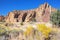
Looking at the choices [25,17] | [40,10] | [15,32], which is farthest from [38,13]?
[15,32]

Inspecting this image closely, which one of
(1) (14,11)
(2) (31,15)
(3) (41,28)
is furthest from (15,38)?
(1) (14,11)

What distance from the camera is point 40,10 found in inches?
3967

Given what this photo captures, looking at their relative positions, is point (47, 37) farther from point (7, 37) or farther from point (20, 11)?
point (20, 11)

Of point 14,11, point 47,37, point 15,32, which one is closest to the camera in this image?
point 47,37

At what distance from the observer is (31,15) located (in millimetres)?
106562

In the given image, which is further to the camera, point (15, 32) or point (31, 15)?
point (31, 15)

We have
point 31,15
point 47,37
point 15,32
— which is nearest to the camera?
point 47,37

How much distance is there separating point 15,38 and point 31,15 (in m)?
92.0

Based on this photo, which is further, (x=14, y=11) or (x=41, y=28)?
(x=14, y=11)

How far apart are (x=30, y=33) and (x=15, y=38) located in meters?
1.35

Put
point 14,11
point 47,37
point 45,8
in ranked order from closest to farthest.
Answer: point 47,37 < point 45,8 < point 14,11

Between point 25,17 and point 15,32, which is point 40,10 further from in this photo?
point 15,32

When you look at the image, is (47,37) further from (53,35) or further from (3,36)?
(3,36)

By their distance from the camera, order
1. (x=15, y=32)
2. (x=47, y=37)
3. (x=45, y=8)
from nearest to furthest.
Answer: (x=47, y=37), (x=15, y=32), (x=45, y=8)
